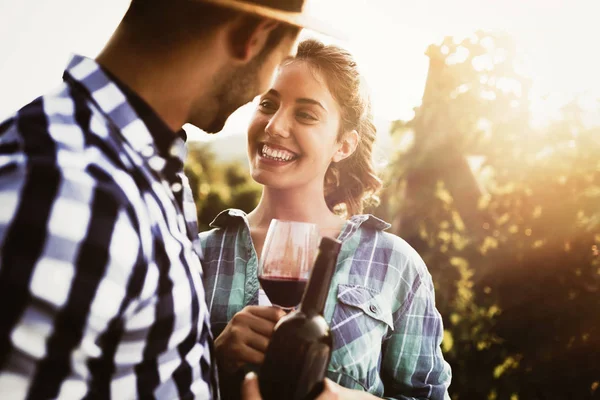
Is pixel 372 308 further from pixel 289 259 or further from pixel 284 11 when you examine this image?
pixel 284 11

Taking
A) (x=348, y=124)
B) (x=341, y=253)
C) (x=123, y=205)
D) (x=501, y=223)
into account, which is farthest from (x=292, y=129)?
(x=501, y=223)

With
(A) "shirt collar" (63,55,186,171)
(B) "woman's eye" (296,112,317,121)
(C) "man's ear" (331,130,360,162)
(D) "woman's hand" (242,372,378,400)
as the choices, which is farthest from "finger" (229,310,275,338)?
(C) "man's ear" (331,130,360,162)

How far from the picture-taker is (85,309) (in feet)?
3.38

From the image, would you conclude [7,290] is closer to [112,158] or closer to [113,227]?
[113,227]

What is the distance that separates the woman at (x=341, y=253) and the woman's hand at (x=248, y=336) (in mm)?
394

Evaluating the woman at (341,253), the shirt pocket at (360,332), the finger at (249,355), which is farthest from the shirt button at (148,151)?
the shirt pocket at (360,332)

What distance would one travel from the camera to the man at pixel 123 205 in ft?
3.28

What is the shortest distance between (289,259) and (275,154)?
79 cm

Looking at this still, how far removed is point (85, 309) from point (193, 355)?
0.34 metres

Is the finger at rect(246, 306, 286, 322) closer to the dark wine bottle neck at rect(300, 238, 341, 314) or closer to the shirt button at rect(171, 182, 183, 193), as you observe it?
the dark wine bottle neck at rect(300, 238, 341, 314)

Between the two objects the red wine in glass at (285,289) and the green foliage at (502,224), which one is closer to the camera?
the red wine in glass at (285,289)

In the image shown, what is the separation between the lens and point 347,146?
9.04 ft

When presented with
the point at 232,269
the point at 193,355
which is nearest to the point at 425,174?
the point at 232,269

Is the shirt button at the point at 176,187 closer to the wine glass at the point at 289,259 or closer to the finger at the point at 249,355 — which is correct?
the wine glass at the point at 289,259
